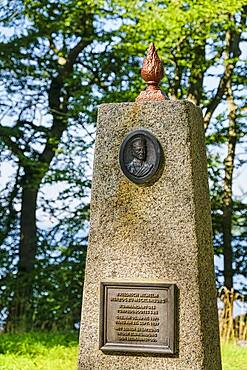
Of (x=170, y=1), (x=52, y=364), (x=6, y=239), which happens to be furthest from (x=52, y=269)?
(x=52, y=364)

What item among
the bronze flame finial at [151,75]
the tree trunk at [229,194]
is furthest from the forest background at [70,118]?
the bronze flame finial at [151,75]

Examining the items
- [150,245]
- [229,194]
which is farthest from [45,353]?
[229,194]

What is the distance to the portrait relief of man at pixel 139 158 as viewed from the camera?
5320 mm

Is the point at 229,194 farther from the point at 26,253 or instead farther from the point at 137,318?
the point at 137,318

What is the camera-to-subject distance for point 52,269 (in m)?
13.7

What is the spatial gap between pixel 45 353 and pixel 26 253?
5863 mm

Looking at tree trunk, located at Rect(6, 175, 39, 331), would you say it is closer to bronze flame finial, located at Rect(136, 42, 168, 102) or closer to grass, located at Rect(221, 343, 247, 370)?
grass, located at Rect(221, 343, 247, 370)

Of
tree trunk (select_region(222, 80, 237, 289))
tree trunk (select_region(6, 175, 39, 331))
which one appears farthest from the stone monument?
tree trunk (select_region(6, 175, 39, 331))

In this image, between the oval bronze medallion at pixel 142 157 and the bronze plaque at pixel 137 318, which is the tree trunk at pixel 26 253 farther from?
the oval bronze medallion at pixel 142 157

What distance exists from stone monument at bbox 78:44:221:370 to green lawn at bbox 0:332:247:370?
7.47 ft

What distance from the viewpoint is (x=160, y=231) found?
5312mm

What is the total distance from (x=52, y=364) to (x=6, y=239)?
672cm

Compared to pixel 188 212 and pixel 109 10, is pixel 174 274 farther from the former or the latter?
pixel 109 10

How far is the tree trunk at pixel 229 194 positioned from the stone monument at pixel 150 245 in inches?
297
